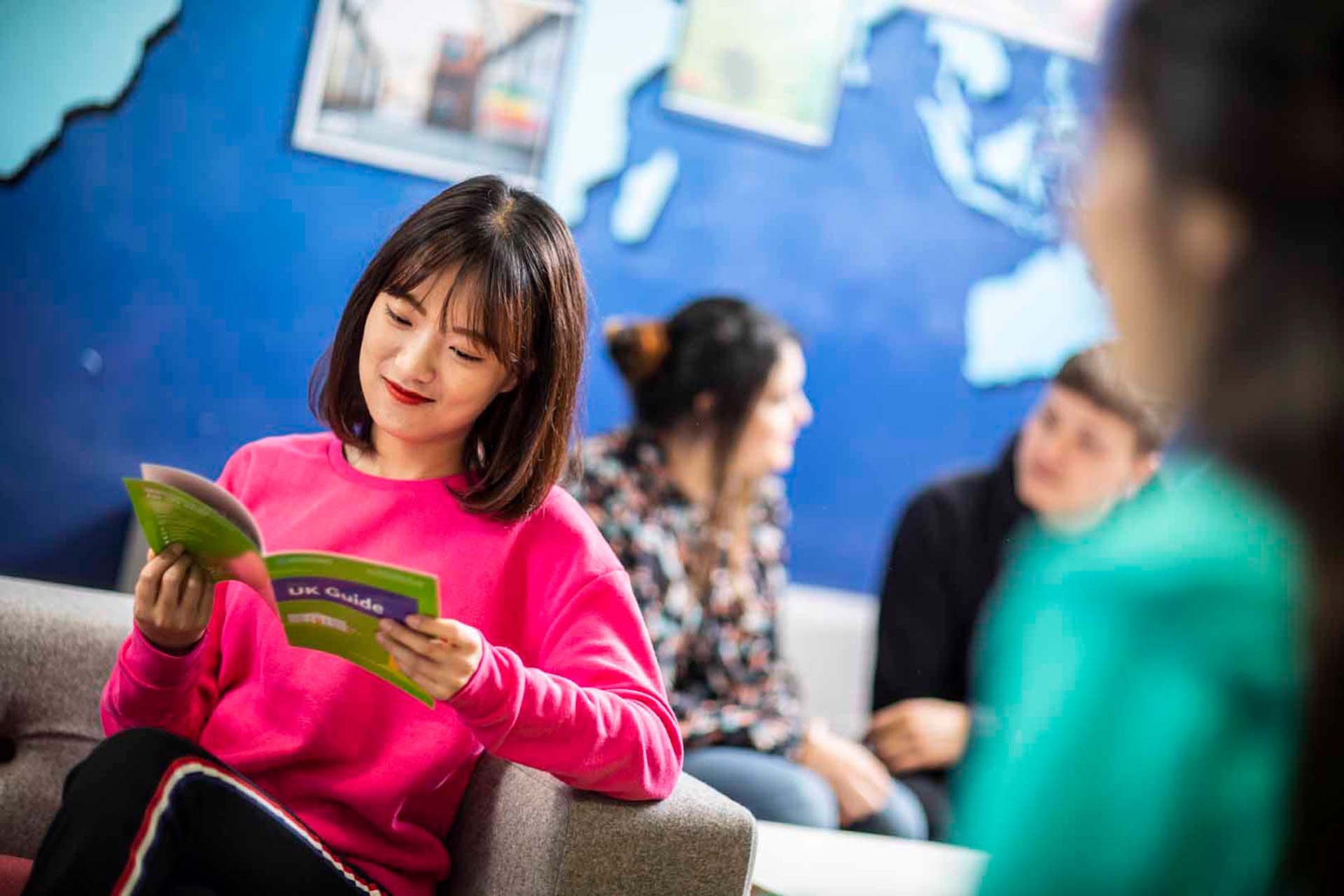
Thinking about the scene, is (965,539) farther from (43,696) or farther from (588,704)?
(43,696)

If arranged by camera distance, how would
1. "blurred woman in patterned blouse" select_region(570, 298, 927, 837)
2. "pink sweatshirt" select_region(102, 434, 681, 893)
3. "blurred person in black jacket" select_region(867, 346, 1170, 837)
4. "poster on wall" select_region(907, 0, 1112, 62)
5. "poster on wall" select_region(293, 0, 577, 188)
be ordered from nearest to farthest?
1. "pink sweatshirt" select_region(102, 434, 681, 893)
2. "blurred woman in patterned blouse" select_region(570, 298, 927, 837)
3. "blurred person in black jacket" select_region(867, 346, 1170, 837)
4. "poster on wall" select_region(293, 0, 577, 188)
5. "poster on wall" select_region(907, 0, 1112, 62)

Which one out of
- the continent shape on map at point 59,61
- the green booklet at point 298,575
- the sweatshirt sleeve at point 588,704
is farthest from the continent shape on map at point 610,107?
the green booklet at point 298,575

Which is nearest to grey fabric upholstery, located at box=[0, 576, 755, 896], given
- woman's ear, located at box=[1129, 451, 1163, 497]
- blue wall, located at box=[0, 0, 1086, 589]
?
blue wall, located at box=[0, 0, 1086, 589]

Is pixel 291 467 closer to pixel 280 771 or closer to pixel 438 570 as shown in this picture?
pixel 438 570

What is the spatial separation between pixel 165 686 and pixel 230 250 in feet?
4.91

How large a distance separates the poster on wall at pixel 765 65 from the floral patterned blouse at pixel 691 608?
36.2 inches

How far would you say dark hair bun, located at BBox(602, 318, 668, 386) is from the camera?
2.57 meters

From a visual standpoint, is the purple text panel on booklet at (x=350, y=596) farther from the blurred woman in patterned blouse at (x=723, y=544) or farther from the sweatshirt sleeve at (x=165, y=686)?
the blurred woman in patterned blouse at (x=723, y=544)

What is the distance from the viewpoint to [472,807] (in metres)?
1.54

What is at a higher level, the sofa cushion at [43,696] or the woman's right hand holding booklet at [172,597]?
the woman's right hand holding booklet at [172,597]

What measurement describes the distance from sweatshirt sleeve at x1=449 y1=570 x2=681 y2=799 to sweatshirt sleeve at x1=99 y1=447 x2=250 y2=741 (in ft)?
1.10

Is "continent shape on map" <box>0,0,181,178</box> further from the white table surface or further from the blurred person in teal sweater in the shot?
the blurred person in teal sweater

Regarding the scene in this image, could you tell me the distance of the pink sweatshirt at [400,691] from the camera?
4.47 ft

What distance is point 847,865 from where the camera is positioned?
178 cm
